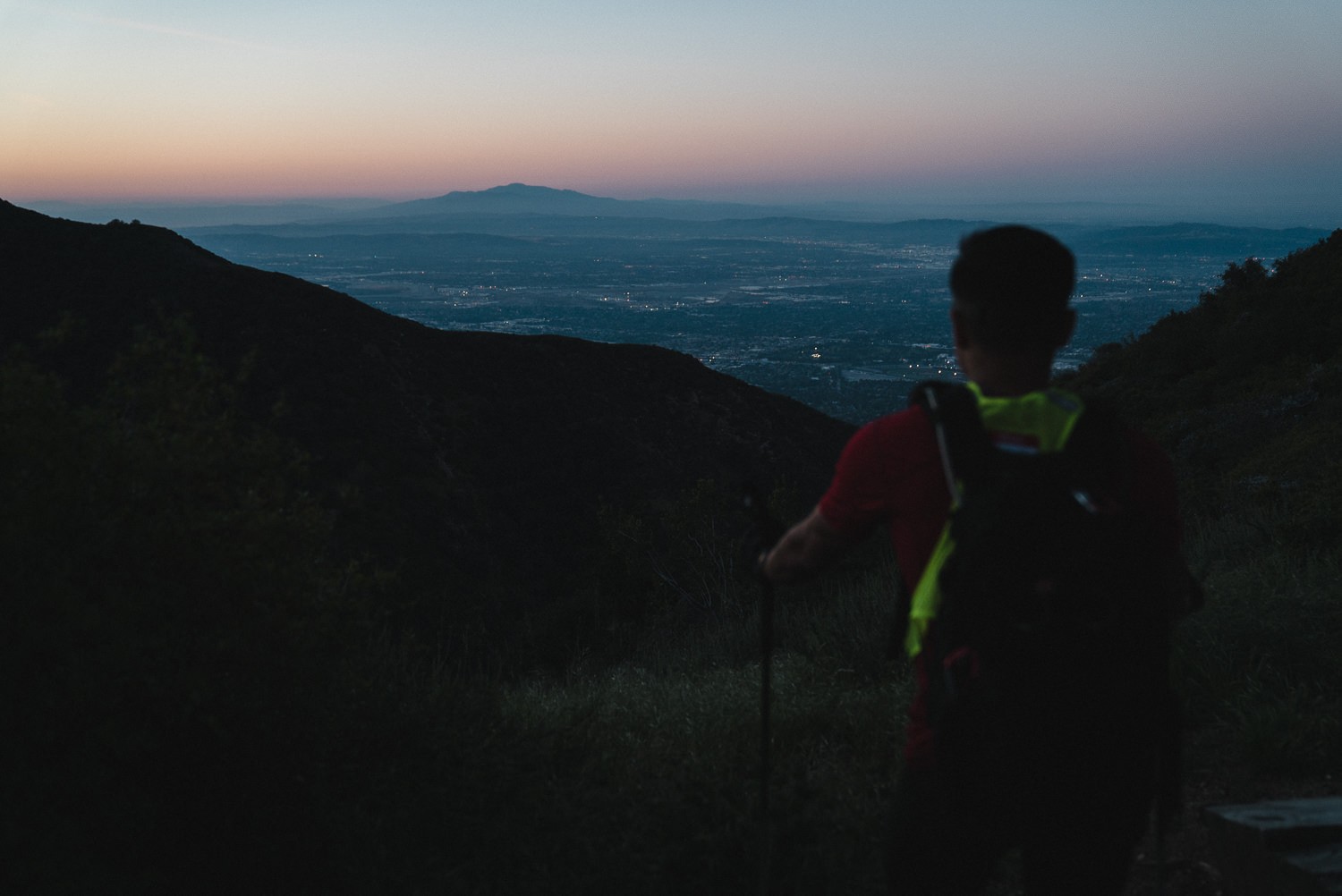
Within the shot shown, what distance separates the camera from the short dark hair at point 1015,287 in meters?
1.79

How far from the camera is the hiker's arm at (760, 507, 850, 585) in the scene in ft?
6.44

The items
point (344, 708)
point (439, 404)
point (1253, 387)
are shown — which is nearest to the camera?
point (344, 708)

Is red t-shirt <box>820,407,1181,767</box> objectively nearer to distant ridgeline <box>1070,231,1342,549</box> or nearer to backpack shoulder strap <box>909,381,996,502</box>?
backpack shoulder strap <box>909,381,996,502</box>

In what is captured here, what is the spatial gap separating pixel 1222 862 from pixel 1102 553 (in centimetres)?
200

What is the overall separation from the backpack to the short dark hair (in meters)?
0.14

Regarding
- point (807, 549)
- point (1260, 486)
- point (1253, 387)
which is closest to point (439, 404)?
point (1253, 387)

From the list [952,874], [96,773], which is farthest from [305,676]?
[952,874]

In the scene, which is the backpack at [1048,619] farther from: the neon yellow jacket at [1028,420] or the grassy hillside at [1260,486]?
the grassy hillside at [1260,486]

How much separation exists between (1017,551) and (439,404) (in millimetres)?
34362

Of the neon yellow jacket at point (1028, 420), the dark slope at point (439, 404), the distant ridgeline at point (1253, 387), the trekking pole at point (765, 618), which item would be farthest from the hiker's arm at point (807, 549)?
the dark slope at point (439, 404)

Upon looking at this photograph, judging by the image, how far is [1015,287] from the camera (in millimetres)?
1786

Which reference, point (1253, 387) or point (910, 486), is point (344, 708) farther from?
point (1253, 387)

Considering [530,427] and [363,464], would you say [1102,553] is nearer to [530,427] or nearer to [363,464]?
[363,464]

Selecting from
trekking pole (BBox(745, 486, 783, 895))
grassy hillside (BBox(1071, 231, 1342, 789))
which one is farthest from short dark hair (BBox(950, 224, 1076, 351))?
grassy hillside (BBox(1071, 231, 1342, 789))
